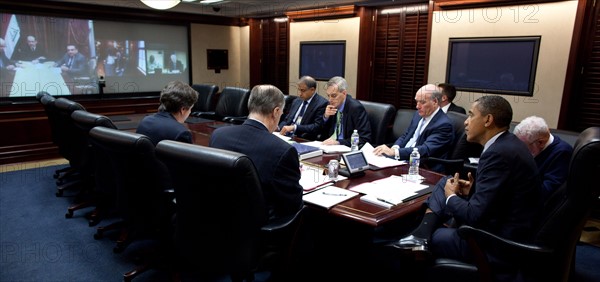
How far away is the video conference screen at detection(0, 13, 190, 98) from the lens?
5.26 metres

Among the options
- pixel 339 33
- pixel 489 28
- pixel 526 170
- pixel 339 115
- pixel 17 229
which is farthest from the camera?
pixel 339 33

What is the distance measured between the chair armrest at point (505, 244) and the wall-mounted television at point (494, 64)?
2634mm

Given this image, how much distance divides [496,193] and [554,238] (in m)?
0.27

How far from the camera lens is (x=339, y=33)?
5441 mm

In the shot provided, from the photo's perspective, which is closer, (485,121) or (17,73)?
(485,121)

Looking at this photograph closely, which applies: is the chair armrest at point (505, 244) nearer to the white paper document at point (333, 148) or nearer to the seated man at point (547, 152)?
the seated man at point (547, 152)

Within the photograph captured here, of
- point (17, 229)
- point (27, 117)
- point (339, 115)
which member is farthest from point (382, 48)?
point (27, 117)

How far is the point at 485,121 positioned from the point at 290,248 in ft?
3.46

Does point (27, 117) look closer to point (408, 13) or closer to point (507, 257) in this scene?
point (408, 13)

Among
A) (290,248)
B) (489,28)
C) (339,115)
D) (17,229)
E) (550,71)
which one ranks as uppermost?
(489,28)

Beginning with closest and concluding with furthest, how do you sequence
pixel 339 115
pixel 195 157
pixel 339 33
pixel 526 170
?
pixel 195 157
pixel 526 170
pixel 339 115
pixel 339 33

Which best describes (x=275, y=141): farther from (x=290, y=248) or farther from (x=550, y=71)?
(x=550, y=71)

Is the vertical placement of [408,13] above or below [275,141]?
above

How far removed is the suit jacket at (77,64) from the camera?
5.63 meters
